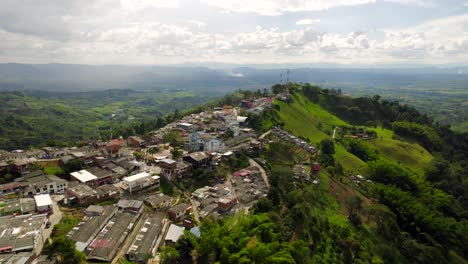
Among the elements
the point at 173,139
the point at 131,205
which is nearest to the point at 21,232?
the point at 131,205

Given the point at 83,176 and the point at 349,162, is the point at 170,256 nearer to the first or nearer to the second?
the point at 83,176

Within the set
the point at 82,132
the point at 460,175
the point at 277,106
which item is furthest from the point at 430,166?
the point at 82,132

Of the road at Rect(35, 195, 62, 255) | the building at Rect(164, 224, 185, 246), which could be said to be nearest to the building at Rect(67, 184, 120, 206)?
the road at Rect(35, 195, 62, 255)

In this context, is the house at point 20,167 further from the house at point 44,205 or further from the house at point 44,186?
the house at point 44,205

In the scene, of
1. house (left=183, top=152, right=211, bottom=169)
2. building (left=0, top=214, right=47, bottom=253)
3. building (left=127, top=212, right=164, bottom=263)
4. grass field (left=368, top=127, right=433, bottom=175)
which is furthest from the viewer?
grass field (left=368, top=127, right=433, bottom=175)

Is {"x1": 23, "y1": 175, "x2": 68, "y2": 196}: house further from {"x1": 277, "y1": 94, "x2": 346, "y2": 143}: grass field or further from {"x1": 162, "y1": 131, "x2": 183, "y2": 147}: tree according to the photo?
{"x1": 277, "y1": 94, "x2": 346, "y2": 143}: grass field

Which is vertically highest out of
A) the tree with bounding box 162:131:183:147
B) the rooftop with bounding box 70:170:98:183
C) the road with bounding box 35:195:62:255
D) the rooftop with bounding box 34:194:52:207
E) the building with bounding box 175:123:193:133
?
the building with bounding box 175:123:193:133

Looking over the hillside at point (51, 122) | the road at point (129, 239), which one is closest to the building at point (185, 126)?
the hillside at point (51, 122)

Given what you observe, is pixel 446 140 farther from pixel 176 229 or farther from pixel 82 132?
pixel 82 132
